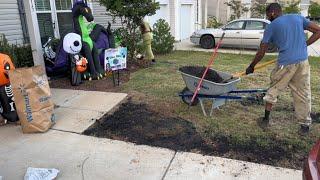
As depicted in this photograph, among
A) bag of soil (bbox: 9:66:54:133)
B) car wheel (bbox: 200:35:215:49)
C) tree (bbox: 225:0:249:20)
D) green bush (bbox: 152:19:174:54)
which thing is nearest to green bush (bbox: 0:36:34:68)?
bag of soil (bbox: 9:66:54:133)

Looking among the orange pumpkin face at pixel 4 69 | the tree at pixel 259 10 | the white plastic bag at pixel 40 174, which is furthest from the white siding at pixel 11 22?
the tree at pixel 259 10

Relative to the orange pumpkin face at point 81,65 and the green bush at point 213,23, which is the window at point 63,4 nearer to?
Result: the orange pumpkin face at point 81,65

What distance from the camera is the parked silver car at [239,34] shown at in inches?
561

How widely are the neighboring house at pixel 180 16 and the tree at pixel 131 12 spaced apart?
4.99 meters

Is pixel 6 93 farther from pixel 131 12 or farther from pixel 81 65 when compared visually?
pixel 131 12

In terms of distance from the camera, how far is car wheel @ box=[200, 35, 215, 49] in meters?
15.2

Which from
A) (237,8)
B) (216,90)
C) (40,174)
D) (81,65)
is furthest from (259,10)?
(40,174)

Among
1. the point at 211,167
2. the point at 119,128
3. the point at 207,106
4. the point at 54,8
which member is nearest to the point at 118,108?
the point at 119,128

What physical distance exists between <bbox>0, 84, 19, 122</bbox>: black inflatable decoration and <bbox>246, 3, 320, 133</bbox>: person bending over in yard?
151 inches

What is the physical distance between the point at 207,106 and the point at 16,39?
16.9 ft

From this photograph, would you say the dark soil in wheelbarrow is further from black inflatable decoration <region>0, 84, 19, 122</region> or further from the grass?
black inflatable decoration <region>0, 84, 19, 122</region>

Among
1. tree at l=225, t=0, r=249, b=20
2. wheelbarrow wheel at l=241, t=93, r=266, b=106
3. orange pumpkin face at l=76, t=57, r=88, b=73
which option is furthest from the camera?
tree at l=225, t=0, r=249, b=20

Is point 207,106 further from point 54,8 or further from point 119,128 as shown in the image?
point 54,8

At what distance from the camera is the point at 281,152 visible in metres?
4.14
